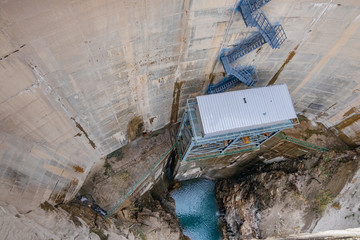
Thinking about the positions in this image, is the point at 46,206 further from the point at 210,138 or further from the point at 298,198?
the point at 298,198

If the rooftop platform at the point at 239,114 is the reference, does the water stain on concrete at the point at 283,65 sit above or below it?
above

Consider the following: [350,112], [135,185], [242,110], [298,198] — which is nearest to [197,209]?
[135,185]

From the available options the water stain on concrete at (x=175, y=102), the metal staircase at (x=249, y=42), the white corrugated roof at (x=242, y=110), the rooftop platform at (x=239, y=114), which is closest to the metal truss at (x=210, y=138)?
the rooftop platform at (x=239, y=114)

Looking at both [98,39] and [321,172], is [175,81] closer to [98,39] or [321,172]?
[98,39]

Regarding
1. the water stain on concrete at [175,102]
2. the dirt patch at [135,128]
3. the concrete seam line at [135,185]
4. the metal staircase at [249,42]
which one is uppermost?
the metal staircase at [249,42]

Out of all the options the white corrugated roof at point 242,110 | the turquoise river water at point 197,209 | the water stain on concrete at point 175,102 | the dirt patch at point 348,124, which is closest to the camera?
the white corrugated roof at point 242,110

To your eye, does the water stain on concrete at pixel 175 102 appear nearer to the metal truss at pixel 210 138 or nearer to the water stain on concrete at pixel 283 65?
the metal truss at pixel 210 138

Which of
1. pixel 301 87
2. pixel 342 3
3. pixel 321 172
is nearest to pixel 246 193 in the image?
pixel 321 172
